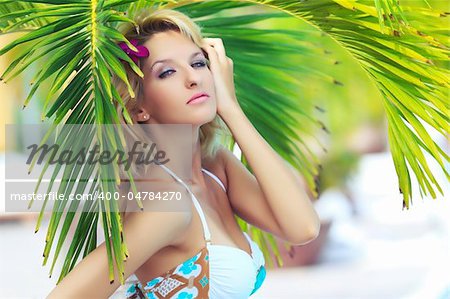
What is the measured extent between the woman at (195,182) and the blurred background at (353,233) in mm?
2789

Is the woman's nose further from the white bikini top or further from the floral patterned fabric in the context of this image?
the floral patterned fabric

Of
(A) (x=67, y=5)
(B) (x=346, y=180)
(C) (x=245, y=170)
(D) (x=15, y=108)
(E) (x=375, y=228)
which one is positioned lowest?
(E) (x=375, y=228)

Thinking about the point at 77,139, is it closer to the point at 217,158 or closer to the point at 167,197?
the point at 167,197

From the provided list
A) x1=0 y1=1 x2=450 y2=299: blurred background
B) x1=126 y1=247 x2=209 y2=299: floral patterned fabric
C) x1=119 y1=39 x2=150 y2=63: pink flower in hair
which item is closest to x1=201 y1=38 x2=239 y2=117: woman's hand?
x1=119 y1=39 x2=150 y2=63: pink flower in hair

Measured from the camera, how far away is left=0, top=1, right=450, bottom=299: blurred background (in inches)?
183

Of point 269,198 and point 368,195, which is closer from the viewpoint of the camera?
point 269,198

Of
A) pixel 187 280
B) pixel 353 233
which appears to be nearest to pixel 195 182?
pixel 187 280

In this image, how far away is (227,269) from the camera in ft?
3.94

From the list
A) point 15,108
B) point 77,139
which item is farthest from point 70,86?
point 15,108

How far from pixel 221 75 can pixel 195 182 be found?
0.63ft

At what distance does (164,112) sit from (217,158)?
189 mm

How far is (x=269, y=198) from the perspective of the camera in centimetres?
125

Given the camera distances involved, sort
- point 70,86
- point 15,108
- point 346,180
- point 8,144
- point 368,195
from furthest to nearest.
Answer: point 368,195, point 346,180, point 15,108, point 8,144, point 70,86

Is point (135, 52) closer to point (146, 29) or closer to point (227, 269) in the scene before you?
point (146, 29)
